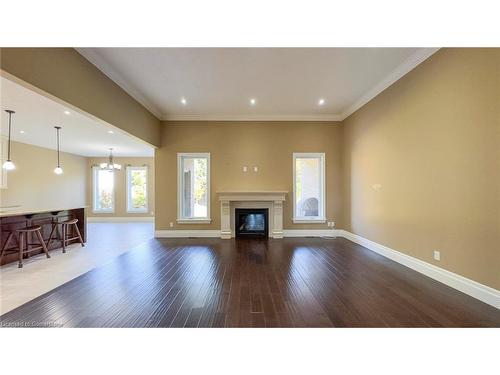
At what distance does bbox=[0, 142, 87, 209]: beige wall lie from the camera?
7.58 metres

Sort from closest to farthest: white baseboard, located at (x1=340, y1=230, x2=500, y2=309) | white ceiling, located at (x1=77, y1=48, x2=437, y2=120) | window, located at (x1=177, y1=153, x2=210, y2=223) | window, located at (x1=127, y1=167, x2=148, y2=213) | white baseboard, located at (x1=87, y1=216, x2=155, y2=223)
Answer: white baseboard, located at (x1=340, y1=230, x2=500, y2=309)
white ceiling, located at (x1=77, y1=48, x2=437, y2=120)
window, located at (x1=177, y1=153, x2=210, y2=223)
white baseboard, located at (x1=87, y1=216, x2=155, y2=223)
window, located at (x1=127, y1=167, x2=148, y2=213)

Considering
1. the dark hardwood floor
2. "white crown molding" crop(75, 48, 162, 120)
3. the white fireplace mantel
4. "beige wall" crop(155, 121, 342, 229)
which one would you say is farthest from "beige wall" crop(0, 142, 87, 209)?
the white fireplace mantel

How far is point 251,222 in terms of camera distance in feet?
21.0

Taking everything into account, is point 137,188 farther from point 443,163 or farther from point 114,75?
Result: point 443,163

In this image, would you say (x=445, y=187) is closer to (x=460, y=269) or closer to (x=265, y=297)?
(x=460, y=269)

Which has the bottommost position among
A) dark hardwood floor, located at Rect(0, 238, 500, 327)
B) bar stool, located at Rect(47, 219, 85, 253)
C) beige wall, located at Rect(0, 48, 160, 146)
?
dark hardwood floor, located at Rect(0, 238, 500, 327)

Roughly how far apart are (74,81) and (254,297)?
12.1ft

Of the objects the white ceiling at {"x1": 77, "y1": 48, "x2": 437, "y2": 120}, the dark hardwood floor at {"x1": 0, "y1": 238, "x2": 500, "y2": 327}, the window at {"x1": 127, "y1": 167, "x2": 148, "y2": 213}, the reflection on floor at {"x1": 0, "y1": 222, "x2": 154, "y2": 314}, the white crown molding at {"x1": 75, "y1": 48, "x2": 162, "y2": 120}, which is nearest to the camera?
the dark hardwood floor at {"x1": 0, "y1": 238, "x2": 500, "y2": 327}

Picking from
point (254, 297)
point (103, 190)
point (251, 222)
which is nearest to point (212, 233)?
point (251, 222)

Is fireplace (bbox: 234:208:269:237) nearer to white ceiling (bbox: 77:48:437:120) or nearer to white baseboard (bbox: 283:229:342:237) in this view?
white baseboard (bbox: 283:229:342:237)

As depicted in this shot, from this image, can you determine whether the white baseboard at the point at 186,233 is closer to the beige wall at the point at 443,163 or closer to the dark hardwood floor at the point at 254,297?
the dark hardwood floor at the point at 254,297

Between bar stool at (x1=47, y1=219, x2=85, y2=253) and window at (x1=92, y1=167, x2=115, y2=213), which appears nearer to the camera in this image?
bar stool at (x1=47, y1=219, x2=85, y2=253)

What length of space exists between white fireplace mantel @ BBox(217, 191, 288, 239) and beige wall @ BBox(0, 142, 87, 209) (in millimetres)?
7108

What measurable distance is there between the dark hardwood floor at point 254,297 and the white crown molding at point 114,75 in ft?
10.7
